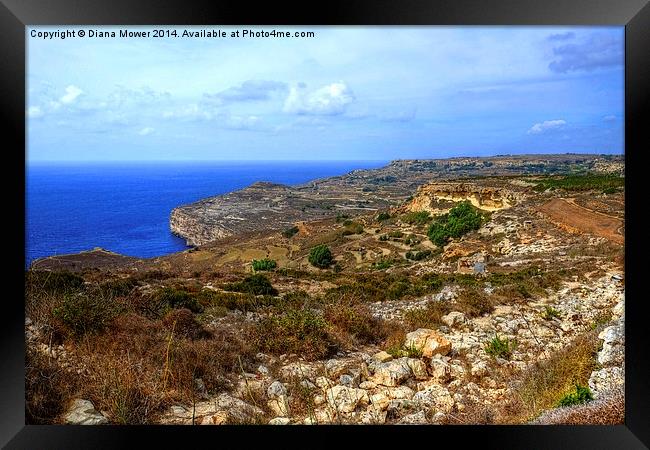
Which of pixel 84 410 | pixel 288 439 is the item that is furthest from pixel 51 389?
pixel 288 439

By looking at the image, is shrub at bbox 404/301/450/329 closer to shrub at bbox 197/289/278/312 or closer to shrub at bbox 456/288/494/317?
shrub at bbox 456/288/494/317

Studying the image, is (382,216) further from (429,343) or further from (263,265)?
(429,343)

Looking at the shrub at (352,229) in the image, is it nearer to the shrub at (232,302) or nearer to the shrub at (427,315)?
the shrub at (232,302)

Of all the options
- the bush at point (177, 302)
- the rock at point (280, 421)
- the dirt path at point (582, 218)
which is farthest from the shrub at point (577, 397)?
the dirt path at point (582, 218)

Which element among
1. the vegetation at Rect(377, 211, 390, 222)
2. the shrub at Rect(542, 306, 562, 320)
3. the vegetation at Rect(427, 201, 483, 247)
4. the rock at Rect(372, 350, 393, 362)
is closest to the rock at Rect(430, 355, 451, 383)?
the rock at Rect(372, 350, 393, 362)

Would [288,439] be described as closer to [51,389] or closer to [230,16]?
[51,389]

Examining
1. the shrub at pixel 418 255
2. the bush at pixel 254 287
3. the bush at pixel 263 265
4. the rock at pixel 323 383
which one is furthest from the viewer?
the shrub at pixel 418 255

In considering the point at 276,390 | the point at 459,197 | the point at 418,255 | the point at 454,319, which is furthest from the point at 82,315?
the point at 459,197
